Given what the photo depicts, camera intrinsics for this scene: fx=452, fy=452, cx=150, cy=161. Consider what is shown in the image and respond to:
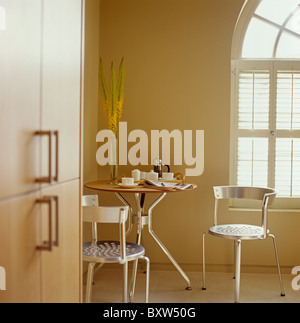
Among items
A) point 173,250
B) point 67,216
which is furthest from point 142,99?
point 67,216


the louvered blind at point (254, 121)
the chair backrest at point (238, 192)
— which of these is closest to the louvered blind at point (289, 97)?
the louvered blind at point (254, 121)

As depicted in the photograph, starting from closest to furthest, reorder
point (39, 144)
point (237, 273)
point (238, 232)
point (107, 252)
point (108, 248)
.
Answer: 1. point (39, 144)
2. point (107, 252)
3. point (108, 248)
4. point (237, 273)
5. point (238, 232)

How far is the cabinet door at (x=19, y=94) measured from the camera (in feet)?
4.05

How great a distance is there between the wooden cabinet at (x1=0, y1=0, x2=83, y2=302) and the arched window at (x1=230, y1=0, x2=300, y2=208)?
2691mm

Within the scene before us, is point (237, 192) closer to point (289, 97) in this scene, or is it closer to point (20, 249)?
point (289, 97)

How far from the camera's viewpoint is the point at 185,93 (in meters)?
4.31

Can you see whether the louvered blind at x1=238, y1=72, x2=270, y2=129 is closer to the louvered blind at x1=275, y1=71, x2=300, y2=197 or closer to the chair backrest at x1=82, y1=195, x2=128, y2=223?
the louvered blind at x1=275, y1=71, x2=300, y2=197

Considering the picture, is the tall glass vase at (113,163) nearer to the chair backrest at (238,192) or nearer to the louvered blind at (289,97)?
the chair backrest at (238,192)

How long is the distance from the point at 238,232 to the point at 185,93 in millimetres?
1453

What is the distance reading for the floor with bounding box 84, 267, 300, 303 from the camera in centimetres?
360

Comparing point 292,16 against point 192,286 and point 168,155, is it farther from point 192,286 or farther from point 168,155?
point 192,286

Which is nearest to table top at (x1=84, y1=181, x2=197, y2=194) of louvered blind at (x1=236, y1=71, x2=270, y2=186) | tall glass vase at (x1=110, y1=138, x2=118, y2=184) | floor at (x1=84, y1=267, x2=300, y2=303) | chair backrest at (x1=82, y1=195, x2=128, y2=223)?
tall glass vase at (x1=110, y1=138, x2=118, y2=184)

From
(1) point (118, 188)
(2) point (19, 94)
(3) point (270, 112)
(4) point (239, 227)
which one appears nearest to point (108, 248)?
(1) point (118, 188)

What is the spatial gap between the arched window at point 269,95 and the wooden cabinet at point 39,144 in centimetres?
269
